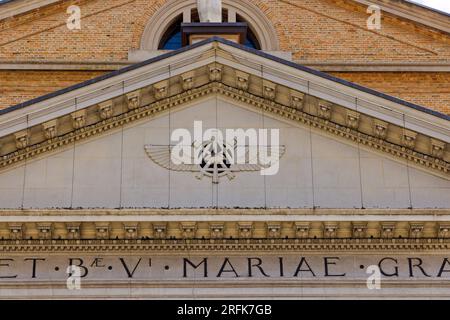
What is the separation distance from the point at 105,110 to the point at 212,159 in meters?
2.11

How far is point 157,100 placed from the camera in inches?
965

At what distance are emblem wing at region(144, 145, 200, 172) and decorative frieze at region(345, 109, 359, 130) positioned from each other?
2.85m

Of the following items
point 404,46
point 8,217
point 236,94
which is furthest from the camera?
point 404,46

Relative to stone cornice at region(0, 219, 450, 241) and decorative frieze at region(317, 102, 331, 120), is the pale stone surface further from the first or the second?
A: stone cornice at region(0, 219, 450, 241)

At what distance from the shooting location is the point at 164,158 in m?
24.3

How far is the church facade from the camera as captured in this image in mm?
23172

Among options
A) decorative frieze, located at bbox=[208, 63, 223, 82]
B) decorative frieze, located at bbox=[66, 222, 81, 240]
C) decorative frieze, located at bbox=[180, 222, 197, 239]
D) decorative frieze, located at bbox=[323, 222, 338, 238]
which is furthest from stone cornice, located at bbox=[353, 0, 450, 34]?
decorative frieze, located at bbox=[66, 222, 81, 240]

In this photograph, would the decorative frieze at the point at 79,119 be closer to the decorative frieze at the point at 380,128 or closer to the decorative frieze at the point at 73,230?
the decorative frieze at the point at 73,230

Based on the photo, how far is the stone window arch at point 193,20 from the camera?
31406mm

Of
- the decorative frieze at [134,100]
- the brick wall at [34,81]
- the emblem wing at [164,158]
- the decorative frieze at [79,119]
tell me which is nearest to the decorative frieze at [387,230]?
the emblem wing at [164,158]

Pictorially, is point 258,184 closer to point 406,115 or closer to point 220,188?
point 220,188

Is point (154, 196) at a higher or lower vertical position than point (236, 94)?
lower
